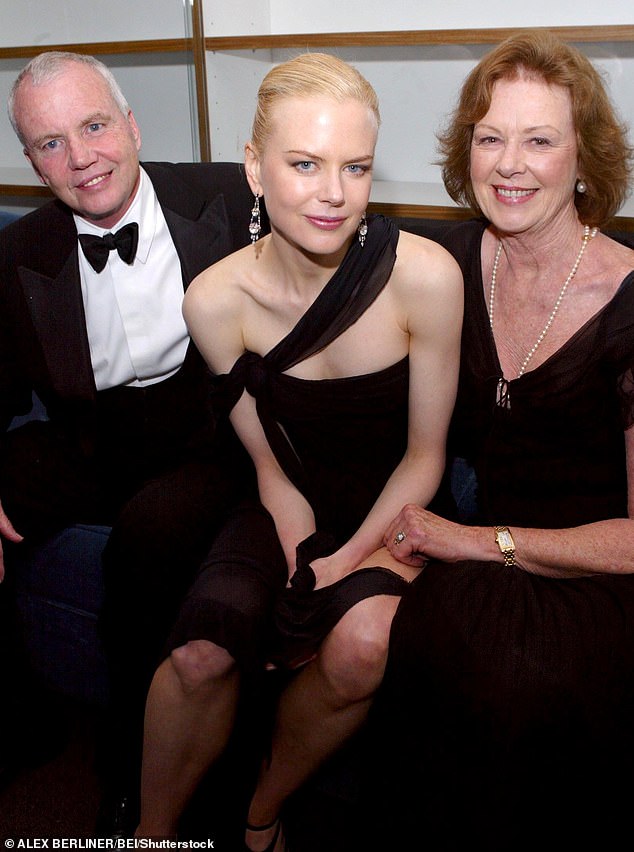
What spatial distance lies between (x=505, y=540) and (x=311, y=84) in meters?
0.82

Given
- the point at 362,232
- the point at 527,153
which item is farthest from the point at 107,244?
the point at 527,153

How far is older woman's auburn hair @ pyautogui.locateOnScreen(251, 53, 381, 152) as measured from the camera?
1.39 meters

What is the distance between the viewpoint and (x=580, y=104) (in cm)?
151

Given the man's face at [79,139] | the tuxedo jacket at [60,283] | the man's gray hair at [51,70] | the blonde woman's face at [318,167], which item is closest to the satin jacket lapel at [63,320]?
the tuxedo jacket at [60,283]

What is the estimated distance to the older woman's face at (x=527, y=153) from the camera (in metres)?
1.52

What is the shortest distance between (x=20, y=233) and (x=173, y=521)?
75 cm

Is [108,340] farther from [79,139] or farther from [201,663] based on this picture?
[201,663]

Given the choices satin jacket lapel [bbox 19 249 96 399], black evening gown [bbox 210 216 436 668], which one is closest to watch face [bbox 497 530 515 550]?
black evening gown [bbox 210 216 436 668]

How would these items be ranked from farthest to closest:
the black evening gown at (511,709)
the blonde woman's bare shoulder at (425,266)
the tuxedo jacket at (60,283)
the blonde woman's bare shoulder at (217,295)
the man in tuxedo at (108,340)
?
the tuxedo jacket at (60,283), the man in tuxedo at (108,340), the blonde woman's bare shoulder at (217,295), the blonde woman's bare shoulder at (425,266), the black evening gown at (511,709)

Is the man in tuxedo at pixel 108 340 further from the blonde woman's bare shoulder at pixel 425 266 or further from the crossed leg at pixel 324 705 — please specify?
the blonde woman's bare shoulder at pixel 425 266

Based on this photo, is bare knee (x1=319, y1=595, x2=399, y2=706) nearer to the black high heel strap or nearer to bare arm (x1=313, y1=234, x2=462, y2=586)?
bare arm (x1=313, y1=234, x2=462, y2=586)

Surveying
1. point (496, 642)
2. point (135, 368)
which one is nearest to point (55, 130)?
point (135, 368)

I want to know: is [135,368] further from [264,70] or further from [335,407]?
[264,70]

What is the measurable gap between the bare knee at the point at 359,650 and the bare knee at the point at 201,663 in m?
0.16
